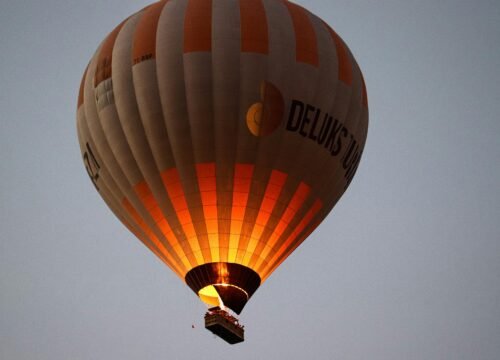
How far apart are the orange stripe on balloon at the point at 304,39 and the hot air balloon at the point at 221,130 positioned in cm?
3

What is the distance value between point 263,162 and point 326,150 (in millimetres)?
1573

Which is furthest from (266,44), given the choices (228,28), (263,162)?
(263,162)

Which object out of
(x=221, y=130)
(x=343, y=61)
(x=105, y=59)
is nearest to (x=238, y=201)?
(x=221, y=130)

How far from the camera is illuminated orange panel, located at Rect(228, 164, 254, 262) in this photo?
74.7ft

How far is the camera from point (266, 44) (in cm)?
2283

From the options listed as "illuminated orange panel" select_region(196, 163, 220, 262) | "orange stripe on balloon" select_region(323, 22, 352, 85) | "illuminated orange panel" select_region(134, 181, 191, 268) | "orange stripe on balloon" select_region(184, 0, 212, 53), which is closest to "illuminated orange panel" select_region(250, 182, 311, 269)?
"illuminated orange panel" select_region(196, 163, 220, 262)

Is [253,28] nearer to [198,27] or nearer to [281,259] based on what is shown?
[198,27]

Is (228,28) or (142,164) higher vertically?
(228,28)

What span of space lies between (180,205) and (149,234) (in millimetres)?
1299

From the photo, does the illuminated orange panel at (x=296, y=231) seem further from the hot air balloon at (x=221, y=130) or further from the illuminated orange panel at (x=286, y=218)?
the illuminated orange panel at (x=286, y=218)

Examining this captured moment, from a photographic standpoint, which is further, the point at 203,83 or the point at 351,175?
the point at 351,175

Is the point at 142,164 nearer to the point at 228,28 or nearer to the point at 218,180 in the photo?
the point at 218,180

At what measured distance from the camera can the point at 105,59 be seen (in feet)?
77.7

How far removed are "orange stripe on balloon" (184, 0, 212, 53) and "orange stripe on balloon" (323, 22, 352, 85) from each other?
309 centimetres
